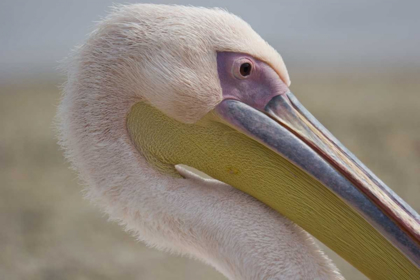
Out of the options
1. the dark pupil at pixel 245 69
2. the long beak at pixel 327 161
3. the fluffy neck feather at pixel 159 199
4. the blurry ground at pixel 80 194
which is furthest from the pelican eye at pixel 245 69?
the blurry ground at pixel 80 194

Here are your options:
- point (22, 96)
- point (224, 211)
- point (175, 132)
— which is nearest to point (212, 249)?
point (224, 211)

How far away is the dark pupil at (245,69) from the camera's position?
1.88 m

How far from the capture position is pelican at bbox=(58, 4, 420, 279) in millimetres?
1827

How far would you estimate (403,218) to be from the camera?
66.7 inches

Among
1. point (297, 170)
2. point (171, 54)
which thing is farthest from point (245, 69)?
point (297, 170)

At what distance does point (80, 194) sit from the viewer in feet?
24.3

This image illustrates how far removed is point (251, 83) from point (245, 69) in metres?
0.07

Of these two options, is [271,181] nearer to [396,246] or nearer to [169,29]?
[396,246]

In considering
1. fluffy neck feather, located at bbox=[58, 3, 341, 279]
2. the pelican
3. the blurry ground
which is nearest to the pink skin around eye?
the pelican

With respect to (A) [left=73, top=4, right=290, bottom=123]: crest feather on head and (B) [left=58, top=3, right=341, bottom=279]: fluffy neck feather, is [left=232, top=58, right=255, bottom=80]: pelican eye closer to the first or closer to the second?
(A) [left=73, top=4, right=290, bottom=123]: crest feather on head

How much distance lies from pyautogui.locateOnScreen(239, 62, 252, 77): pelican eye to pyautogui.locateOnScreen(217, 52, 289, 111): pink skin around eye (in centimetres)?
1

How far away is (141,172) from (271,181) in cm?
51

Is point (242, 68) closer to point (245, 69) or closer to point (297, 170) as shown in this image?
point (245, 69)

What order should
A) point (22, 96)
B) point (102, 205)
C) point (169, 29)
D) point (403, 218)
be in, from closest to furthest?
point (403, 218)
point (169, 29)
point (102, 205)
point (22, 96)
